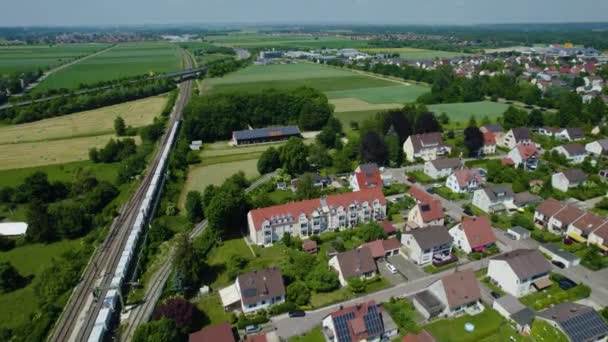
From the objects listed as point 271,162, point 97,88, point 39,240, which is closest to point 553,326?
point 271,162

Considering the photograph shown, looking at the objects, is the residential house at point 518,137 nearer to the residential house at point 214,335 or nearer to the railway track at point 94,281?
the residential house at point 214,335

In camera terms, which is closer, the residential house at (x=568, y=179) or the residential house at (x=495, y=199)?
the residential house at (x=495, y=199)

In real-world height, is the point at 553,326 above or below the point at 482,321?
above

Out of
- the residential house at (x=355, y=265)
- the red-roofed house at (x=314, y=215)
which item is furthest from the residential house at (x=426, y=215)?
the residential house at (x=355, y=265)

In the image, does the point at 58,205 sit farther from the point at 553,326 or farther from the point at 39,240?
the point at 553,326

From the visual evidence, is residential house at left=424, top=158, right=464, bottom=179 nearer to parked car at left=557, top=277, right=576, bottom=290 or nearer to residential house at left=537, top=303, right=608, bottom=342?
parked car at left=557, top=277, right=576, bottom=290

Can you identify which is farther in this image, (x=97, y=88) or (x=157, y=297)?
(x=97, y=88)

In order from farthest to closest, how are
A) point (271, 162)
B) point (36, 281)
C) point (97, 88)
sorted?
point (97, 88), point (271, 162), point (36, 281)
